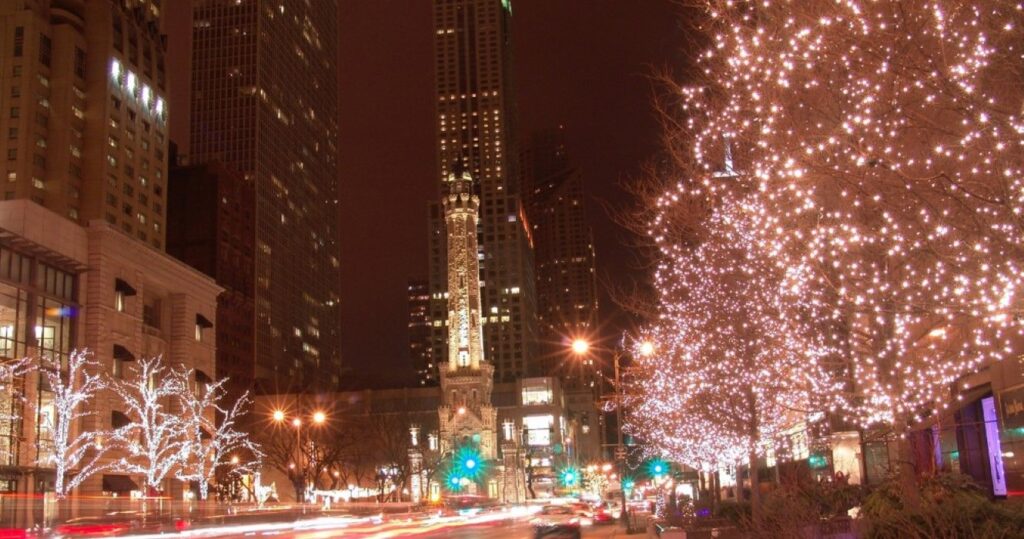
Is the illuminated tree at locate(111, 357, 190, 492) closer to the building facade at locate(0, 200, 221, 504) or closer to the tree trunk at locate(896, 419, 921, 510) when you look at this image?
the building facade at locate(0, 200, 221, 504)

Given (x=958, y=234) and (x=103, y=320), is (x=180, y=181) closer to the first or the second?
(x=103, y=320)

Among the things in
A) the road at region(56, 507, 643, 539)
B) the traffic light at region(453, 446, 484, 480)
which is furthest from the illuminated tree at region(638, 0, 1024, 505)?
the traffic light at region(453, 446, 484, 480)

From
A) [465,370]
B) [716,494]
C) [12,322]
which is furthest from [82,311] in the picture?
[465,370]

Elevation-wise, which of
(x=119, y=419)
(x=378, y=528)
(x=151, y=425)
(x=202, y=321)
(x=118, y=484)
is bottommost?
(x=378, y=528)

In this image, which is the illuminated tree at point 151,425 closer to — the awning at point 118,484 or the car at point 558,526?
the awning at point 118,484

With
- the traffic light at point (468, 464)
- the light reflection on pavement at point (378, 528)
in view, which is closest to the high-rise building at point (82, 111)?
the traffic light at point (468, 464)

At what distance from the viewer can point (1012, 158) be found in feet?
45.6

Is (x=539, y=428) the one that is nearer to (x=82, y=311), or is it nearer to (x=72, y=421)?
(x=82, y=311)

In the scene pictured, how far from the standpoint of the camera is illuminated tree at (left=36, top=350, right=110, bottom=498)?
154 feet

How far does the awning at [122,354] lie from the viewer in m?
56.4

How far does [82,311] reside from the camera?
5381 centimetres

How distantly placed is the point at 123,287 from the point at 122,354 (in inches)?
163

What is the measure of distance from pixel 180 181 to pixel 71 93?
42.6 metres

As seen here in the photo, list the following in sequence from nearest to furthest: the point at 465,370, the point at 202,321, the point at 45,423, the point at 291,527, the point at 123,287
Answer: the point at 291,527
the point at 45,423
the point at 123,287
the point at 202,321
the point at 465,370
